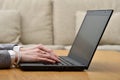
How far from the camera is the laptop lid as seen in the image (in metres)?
1.07

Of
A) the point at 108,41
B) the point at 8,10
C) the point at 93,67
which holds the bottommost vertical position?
the point at 108,41

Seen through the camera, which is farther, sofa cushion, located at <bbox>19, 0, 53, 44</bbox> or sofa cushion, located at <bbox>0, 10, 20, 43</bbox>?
sofa cushion, located at <bbox>19, 0, 53, 44</bbox>

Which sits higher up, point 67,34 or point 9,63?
point 9,63

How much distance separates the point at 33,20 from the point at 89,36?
2298 millimetres

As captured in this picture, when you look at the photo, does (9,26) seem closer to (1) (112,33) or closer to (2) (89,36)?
(1) (112,33)

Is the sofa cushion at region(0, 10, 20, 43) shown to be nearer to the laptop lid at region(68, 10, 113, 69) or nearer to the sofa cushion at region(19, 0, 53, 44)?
the sofa cushion at region(19, 0, 53, 44)

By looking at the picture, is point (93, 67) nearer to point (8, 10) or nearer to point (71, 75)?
point (71, 75)

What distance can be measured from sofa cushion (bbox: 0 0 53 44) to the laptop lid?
2.09 meters

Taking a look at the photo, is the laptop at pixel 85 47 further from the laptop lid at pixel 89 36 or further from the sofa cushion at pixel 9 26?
the sofa cushion at pixel 9 26

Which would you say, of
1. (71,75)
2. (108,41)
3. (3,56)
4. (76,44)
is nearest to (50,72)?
(71,75)

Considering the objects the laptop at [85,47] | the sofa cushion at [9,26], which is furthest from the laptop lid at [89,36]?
the sofa cushion at [9,26]

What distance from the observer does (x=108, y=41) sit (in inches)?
132

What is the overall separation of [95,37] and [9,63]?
32cm

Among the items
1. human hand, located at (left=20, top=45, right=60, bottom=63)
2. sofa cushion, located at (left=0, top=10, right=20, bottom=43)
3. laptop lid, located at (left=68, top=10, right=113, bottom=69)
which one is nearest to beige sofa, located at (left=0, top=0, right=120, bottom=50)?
sofa cushion, located at (left=0, top=10, right=20, bottom=43)
